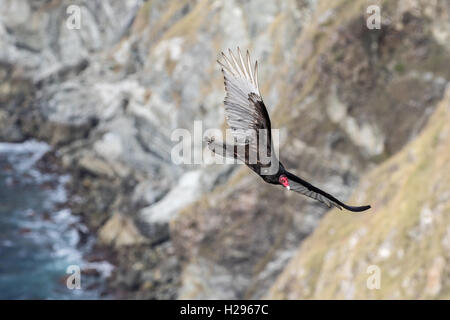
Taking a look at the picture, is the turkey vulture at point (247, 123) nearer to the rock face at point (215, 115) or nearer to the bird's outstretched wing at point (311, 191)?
the bird's outstretched wing at point (311, 191)

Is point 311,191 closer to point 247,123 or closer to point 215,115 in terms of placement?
point 247,123

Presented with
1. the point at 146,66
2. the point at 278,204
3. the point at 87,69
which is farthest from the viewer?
the point at 87,69

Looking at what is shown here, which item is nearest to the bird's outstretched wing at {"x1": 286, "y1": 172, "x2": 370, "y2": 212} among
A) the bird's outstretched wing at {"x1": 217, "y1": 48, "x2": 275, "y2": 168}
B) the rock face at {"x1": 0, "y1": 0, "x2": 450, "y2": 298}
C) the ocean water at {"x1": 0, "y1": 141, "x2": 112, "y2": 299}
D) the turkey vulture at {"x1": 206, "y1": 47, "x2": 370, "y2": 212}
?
the turkey vulture at {"x1": 206, "y1": 47, "x2": 370, "y2": 212}

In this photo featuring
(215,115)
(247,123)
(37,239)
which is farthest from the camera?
(215,115)

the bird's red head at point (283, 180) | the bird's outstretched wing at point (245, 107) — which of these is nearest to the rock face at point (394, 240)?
the bird's red head at point (283, 180)

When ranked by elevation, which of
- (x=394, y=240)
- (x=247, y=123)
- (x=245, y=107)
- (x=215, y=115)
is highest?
(x=215, y=115)

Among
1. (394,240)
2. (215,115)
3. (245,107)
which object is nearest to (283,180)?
(245,107)

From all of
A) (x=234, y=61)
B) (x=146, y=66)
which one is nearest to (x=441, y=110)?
(x=234, y=61)
